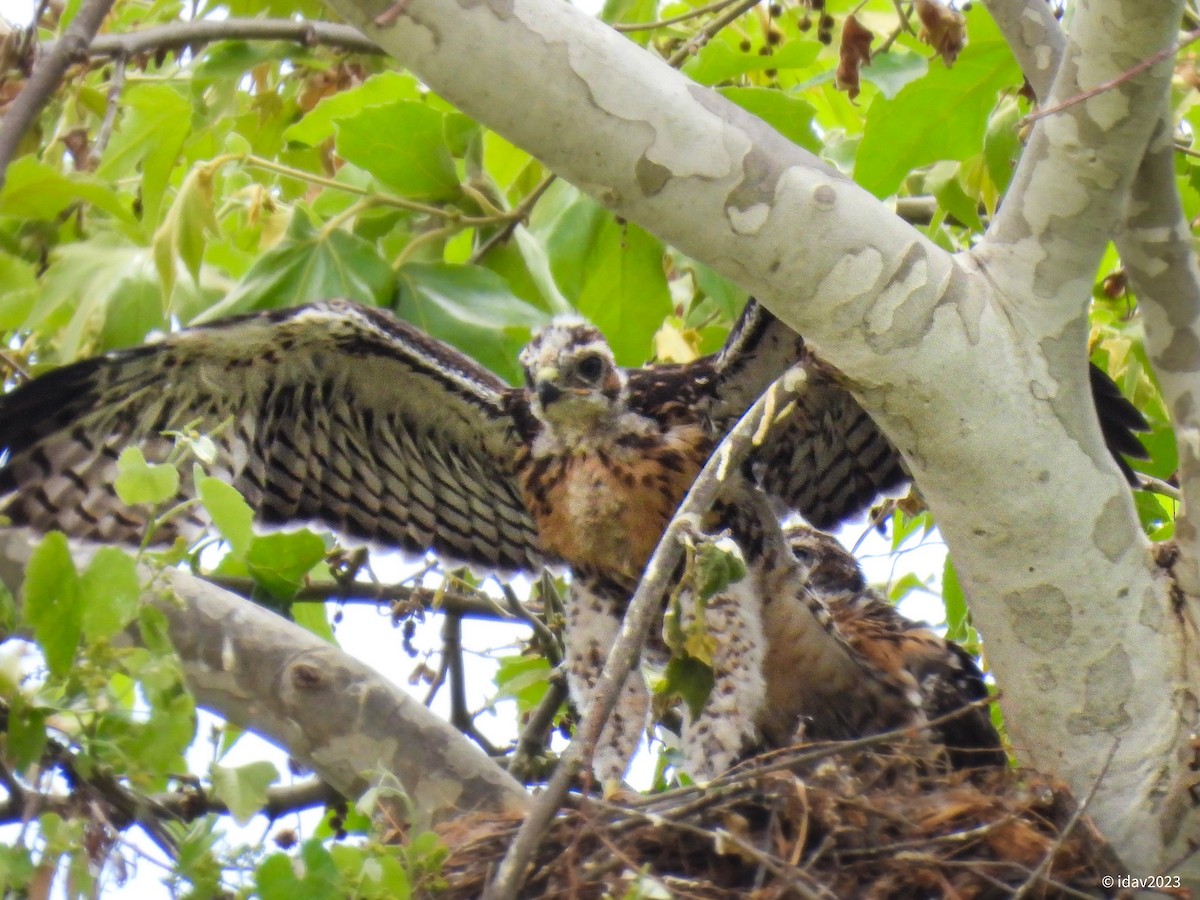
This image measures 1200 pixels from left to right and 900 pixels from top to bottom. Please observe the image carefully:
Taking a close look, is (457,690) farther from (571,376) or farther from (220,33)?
(220,33)

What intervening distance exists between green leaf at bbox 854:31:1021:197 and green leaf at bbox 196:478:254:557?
1843 millimetres

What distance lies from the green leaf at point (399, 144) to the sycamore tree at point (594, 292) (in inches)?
0.4

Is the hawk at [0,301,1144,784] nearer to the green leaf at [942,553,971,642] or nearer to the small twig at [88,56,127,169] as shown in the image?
the green leaf at [942,553,971,642]

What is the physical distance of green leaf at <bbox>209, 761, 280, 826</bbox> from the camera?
2225 mm

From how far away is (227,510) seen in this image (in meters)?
2.35

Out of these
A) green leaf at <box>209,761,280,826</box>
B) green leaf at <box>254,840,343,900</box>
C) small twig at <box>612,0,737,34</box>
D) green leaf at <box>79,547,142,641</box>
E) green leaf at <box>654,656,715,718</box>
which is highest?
small twig at <box>612,0,737,34</box>

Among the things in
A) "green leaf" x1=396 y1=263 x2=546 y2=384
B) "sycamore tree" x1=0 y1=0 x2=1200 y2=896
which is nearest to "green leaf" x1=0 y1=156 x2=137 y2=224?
"sycamore tree" x1=0 y1=0 x2=1200 y2=896

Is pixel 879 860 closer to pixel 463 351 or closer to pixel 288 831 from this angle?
pixel 288 831

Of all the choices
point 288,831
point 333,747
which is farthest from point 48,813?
point 288,831

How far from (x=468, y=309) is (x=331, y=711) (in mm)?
1484

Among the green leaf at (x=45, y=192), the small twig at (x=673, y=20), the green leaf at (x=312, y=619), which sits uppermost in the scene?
the small twig at (x=673, y=20)

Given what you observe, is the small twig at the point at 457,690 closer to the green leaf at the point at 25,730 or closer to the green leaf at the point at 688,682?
the green leaf at the point at 688,682

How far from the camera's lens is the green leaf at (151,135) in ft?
14.3

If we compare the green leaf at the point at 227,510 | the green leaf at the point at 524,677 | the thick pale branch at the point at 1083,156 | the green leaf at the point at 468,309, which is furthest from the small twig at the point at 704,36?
the green leaf at the point at 227,510
